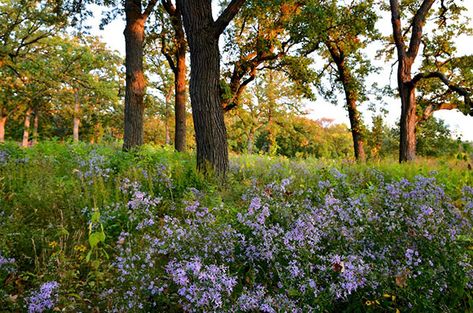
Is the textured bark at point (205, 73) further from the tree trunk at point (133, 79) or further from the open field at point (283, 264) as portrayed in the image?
the tree trunk at point (133, 79)

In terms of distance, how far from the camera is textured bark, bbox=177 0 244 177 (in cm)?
672

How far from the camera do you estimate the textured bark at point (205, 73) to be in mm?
6723

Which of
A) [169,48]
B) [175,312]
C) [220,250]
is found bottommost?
[175,312]

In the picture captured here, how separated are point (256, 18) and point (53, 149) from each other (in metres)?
11.9

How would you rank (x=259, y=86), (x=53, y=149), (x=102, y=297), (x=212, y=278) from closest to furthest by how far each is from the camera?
(x=212, y=278)
(x=102, y=297)
(x=53, y=149)
(x=259, y=86)

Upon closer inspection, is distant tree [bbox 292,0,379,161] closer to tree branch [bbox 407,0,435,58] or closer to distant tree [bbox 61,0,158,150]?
tree branch [bbox 407,0,435,58]

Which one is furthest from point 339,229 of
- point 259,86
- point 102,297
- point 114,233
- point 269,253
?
point 259,86

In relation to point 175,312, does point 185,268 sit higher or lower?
higher

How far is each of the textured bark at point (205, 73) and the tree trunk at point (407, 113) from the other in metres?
9.34

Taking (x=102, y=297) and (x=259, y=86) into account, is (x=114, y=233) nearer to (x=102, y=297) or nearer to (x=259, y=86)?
(x=102, y=297)

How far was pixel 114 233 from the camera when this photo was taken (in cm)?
389

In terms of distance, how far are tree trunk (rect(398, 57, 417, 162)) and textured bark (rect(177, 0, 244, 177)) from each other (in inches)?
368

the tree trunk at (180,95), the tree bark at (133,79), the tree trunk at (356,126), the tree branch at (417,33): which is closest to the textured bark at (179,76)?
the tree trunk at (180,95)

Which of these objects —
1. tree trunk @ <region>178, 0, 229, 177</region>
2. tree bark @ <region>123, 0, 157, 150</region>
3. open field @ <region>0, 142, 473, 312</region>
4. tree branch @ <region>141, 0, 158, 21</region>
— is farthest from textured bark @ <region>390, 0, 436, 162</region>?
open field @ <region>0, 142, 473, 312</region>
